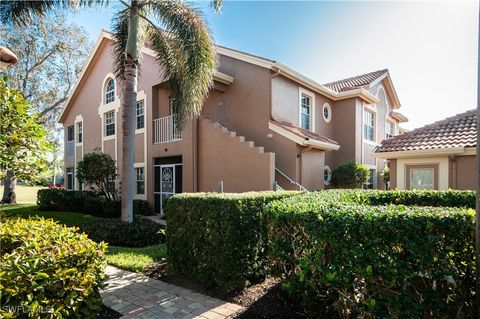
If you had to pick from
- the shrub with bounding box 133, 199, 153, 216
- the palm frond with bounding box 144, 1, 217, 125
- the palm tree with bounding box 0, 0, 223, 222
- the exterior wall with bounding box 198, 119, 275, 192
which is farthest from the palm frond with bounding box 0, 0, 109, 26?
the shrub with bounding box 133, 199, 153, 216

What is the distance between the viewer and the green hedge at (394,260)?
2.84 m

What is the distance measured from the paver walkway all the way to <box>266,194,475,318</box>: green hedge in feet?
5.55

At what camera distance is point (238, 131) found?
45.9 ft

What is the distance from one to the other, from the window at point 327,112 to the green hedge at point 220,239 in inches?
482

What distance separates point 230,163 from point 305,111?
5.85 m

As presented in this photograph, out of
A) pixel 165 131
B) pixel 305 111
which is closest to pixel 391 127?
pixel 305 111

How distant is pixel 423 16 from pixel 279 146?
6.56 meters

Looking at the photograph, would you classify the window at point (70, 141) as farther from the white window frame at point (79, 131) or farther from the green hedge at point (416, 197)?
the green hedge at point (416, 197)

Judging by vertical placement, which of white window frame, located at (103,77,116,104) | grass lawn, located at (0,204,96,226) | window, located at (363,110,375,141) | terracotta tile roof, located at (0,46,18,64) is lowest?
grass lawn, located at (0,204,96,226)

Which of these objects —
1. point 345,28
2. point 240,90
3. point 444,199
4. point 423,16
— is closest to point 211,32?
point 240,90

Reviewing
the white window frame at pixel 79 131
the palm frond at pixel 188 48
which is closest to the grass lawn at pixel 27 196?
the white window frame at pixel 79 131

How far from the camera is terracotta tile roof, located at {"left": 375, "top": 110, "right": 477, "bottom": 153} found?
9904mm

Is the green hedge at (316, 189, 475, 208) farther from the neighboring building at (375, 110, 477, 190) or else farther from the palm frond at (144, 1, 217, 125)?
the palm frond at (144, 1, 217, 125)

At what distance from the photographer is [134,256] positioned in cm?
710
